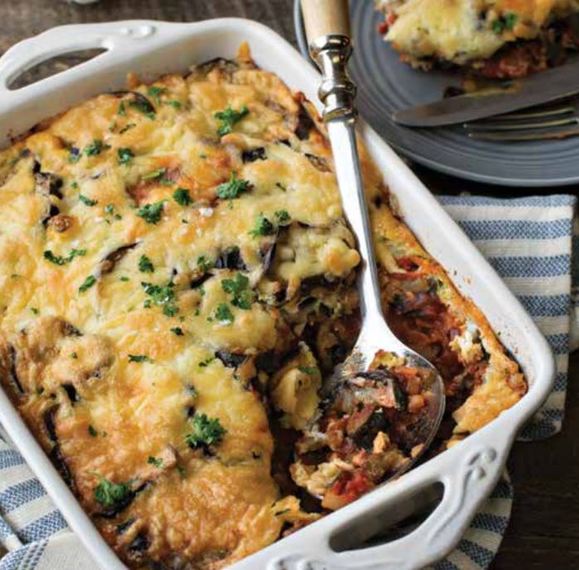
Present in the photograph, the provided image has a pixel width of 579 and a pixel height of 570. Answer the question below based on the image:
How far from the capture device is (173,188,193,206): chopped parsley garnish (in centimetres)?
283

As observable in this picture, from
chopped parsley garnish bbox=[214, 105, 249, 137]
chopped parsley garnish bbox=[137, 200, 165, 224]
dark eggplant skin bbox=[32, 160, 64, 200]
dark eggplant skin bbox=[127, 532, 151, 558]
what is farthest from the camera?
chopped parsley garnish bbox=[214, 105, 249, 137]

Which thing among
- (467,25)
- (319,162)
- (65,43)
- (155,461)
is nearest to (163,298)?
(155,461)

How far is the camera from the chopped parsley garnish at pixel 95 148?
9.74 feet

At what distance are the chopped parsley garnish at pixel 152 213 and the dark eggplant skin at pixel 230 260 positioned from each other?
0.21 m

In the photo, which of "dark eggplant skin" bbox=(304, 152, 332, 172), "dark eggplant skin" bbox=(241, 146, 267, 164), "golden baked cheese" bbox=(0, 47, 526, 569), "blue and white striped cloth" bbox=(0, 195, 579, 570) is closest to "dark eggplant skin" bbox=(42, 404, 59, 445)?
"golden baked cheese" bbox=(0, 47, 526, 569)

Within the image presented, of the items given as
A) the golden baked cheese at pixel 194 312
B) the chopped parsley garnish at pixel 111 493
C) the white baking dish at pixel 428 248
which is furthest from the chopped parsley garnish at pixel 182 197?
the chopped parsley garnish at pixel 111 493

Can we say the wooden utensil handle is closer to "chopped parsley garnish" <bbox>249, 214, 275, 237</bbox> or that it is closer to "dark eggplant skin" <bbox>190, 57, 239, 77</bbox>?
"dark eggplant skin" <bbox>190, 57, 239, 77</bbox>

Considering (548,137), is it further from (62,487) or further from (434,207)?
(62,487)

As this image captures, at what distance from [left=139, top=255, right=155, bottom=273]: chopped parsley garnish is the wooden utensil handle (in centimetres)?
89

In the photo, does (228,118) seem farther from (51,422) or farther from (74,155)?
(51,422)

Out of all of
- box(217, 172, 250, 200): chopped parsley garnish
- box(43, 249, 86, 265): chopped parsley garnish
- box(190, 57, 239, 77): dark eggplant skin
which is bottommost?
box(43, 249, 86, 265): chopped parsley garnish

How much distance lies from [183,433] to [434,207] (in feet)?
3.06

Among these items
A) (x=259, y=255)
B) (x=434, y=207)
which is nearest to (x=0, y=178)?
(x=259, y=255)

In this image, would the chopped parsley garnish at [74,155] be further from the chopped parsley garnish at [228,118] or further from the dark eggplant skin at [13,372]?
the dark eggplant skin at [13,372]
